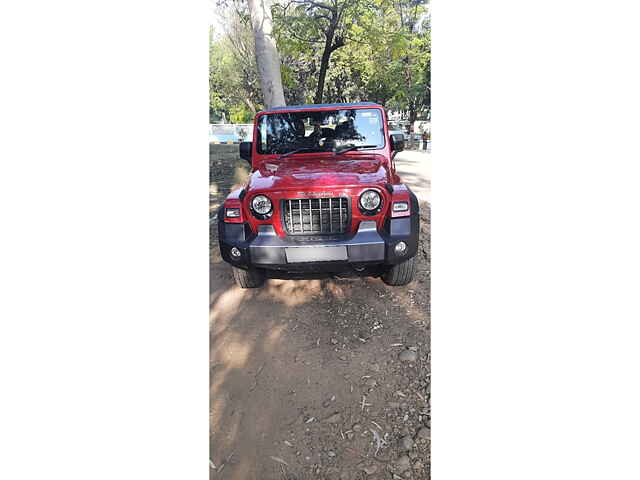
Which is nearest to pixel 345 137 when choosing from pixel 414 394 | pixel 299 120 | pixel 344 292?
pixel 299 120

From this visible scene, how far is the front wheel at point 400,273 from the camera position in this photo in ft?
8.39

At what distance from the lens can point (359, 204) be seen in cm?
256

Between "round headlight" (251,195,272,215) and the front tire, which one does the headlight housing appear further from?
the front tire

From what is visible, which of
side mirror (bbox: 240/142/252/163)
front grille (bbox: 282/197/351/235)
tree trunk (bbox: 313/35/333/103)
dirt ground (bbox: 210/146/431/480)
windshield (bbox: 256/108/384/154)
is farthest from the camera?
side mirror (bbox: 240/142/252/163)

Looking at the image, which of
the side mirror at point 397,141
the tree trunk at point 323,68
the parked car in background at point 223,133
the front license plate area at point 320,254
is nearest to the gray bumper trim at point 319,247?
the front license plate area at point 320,254

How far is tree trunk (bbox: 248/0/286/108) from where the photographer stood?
285cm

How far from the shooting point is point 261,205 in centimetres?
262

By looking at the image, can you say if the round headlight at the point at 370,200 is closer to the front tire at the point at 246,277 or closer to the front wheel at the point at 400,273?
the front wheel at the point at 400,273

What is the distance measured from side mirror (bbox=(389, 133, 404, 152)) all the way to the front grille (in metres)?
0.75

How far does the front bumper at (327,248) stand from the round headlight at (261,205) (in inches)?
4.1

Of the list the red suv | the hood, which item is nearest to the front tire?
the red suv

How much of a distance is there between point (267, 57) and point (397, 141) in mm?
1349

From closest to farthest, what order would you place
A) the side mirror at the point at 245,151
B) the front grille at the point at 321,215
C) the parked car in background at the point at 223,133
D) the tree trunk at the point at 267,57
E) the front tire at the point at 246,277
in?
the parked car in background at the point at 223,133, the front grille at the point at 321,215, the front tire at the point at 246,277, the tree trunk at the point at 267,57, the side mirror at the point at 245,151

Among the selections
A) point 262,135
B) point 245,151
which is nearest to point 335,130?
point 262,135
